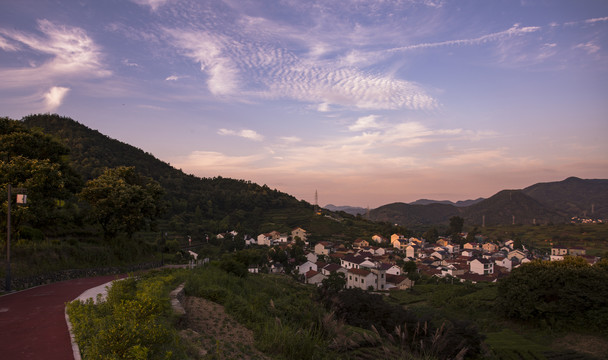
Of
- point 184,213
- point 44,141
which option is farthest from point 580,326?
point 184,213

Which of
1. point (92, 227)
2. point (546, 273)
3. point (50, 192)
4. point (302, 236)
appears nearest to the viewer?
point (50, 192)

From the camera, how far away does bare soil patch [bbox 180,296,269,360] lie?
6.75m

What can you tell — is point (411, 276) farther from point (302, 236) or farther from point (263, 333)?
point (263, 333)

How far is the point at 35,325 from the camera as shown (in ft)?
24.8

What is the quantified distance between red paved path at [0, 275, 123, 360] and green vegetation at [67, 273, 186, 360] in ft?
1.36

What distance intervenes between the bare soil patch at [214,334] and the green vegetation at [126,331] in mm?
678

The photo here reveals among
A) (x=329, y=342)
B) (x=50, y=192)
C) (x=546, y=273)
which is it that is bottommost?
(x=546, y=273)

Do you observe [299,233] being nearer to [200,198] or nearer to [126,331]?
[200,198]

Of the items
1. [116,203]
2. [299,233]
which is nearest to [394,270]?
[299,233]

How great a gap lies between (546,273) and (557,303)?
2.41 meters

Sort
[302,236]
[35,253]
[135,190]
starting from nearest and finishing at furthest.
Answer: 1. [35,253]
2. [135,190]
3. [302,236]

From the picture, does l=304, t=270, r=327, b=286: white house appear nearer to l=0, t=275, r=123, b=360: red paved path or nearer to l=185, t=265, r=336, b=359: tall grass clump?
l=185, t=265, r=336, b=359: tall grass clump

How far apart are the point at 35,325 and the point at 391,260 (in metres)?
75.2

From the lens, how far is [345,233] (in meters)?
105
